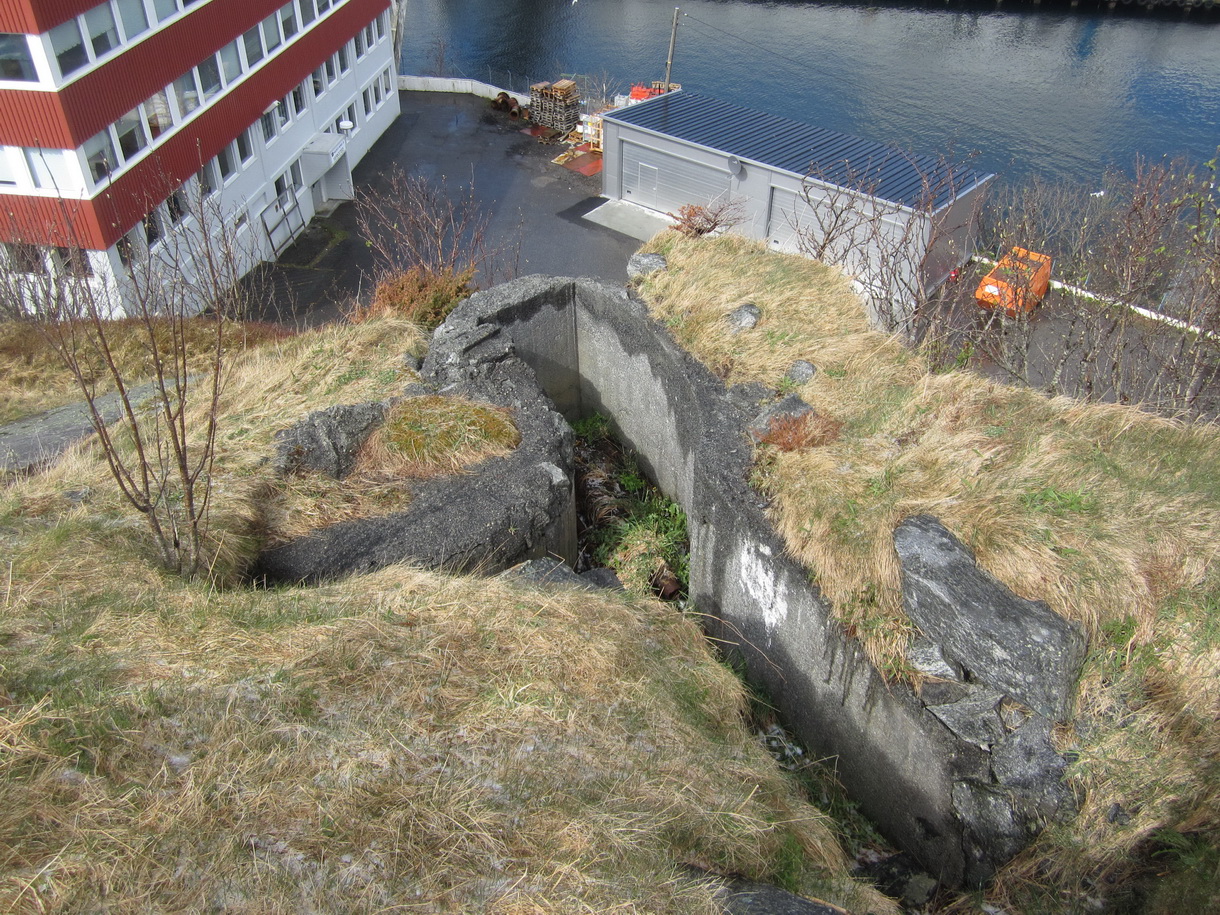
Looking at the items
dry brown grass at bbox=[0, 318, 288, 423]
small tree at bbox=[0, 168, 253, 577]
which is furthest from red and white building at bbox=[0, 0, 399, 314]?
dry brown grass at bbox=[0, 318, 288, 423]

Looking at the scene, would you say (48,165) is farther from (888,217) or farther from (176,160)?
(888,217)

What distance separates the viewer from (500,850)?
18.7 ft

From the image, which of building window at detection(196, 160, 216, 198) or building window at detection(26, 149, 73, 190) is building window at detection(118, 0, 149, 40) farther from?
building window at detection(196, 160, 216, 198)

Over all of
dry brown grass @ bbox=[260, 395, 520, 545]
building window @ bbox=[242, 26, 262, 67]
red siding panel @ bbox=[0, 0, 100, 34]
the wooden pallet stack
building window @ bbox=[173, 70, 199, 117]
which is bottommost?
the wooden pallet stack

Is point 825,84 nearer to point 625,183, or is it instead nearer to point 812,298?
point 625,183

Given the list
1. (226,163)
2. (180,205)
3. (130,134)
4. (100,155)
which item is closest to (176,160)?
(180,205)

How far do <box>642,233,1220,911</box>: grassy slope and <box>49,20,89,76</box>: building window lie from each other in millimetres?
17585

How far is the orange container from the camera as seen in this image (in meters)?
17.4

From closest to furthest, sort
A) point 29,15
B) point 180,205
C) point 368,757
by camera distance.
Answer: point 368,757, point 29,15, point 180,205

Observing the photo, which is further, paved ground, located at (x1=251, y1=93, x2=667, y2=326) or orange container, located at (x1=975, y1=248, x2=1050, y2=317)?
paved ground, located at (x1=251, y1=93, x2=667, y2=326)

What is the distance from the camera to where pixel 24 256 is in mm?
19500

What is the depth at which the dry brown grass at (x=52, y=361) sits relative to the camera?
17562 mm

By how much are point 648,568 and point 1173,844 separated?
6.63 metres

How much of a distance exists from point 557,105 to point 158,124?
18782 millimetres
